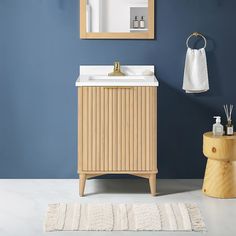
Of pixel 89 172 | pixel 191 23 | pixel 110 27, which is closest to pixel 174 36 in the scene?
pixel 191 23

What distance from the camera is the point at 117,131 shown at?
441 cm

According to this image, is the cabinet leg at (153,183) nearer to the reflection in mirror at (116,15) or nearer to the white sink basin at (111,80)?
the white sink basin at (111,80)

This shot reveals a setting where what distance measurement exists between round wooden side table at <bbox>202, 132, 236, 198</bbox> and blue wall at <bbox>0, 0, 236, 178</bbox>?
1.58 ft

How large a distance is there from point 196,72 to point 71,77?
92 cm

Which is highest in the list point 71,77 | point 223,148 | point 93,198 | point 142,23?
point 142,23

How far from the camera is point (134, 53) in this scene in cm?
484

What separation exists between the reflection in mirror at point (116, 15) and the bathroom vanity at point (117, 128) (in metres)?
0.53

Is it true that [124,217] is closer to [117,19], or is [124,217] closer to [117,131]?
[117,131]

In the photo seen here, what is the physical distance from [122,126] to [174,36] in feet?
2.87

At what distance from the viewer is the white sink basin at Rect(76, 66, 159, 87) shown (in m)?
4.34

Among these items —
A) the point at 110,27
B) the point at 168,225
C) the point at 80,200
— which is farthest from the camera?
the point at 110,27

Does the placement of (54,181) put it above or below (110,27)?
below

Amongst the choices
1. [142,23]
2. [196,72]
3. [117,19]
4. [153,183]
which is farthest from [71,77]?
[153,183]

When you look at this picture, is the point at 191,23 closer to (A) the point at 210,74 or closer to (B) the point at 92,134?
(A) the point at 210,74
